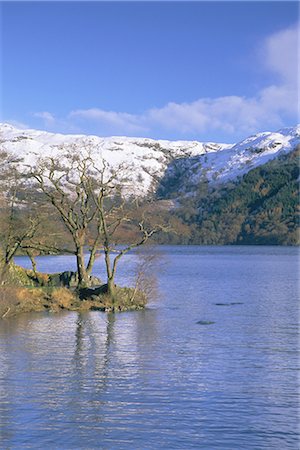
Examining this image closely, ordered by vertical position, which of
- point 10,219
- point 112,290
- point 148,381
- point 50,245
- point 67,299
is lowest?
point 148,381

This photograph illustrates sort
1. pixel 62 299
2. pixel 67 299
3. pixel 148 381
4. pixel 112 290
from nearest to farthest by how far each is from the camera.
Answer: pixel 148 381, pixel 62 299, pixel 67 299, pixel 112 290

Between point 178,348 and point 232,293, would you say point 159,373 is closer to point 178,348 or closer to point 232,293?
point 178,348

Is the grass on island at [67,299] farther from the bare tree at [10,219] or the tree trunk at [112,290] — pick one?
the bare tree at [10,219]

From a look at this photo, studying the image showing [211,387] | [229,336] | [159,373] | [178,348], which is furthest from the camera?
[229,336]

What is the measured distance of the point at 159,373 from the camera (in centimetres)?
2692

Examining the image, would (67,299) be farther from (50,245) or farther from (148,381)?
(148,381)

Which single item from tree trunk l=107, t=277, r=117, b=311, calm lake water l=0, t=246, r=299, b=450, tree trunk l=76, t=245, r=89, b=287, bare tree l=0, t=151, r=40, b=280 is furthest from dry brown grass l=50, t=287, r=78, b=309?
bare tree l=0, t=151, r=40, b=280

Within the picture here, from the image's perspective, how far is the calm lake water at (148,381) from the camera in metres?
19.0

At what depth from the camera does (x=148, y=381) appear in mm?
25500

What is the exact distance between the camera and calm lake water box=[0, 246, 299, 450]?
19047 millimetres

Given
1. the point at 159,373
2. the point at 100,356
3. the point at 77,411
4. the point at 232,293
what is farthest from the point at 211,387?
the point at 232,293

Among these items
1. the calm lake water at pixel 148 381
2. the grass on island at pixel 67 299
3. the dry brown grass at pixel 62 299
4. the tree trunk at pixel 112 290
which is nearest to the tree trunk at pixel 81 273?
the grass on island at pixel 67 299

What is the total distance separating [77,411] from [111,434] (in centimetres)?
263

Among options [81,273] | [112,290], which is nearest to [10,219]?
[81,273]
